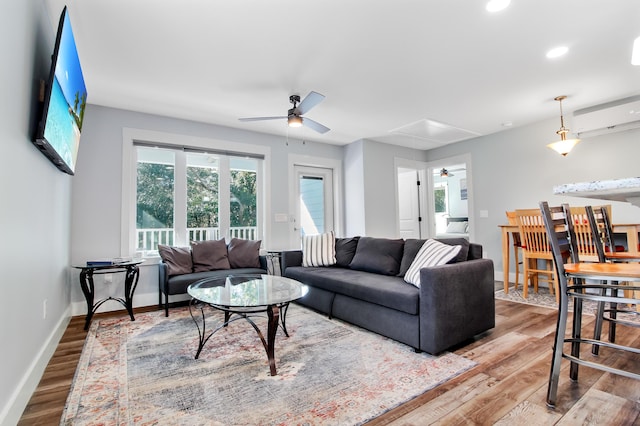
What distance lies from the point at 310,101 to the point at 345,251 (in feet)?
6.32

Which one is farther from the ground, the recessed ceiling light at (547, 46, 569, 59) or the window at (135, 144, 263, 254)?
the recessed ceiling light at (547, 46, 569, 59)

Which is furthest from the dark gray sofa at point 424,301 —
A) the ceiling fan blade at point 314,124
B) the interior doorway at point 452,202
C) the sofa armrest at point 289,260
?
the interior doorway at point 452,202

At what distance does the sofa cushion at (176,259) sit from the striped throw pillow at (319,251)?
1.43 meters

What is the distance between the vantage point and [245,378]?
1978 millimetres

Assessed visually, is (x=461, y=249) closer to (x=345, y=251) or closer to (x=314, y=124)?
(x=345, y=251)

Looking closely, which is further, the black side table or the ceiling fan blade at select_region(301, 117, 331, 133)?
the ceiling fan blade at select_region(301, 117, 331, 133)

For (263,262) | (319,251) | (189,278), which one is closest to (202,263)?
(189,278)

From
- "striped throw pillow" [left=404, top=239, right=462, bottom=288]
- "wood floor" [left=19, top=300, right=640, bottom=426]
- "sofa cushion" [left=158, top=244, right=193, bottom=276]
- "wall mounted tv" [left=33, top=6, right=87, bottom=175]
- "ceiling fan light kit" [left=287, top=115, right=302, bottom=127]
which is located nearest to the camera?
"wood floor" [left=19, top=300, right=640, bottom=426]

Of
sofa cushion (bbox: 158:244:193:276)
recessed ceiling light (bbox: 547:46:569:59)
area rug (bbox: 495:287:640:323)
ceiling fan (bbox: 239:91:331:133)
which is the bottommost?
area rug (bbox: 495:287:640:323)

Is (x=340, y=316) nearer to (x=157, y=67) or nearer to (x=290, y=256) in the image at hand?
(x=290, y=256)

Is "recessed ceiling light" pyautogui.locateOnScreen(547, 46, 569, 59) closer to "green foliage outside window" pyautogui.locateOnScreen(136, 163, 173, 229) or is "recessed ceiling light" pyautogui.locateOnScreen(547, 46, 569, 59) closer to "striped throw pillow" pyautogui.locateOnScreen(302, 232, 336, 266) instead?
"striped throw pillow" pyautogui.locateOnScreen(302, 232, 336, 266)

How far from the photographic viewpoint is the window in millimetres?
4027

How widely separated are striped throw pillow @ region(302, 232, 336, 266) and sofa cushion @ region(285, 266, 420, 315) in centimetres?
15

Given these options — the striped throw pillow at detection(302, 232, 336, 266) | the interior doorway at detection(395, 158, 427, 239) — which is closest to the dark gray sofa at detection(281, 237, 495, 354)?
the striped throw pillow at detection(302, 232, 336, 266)
